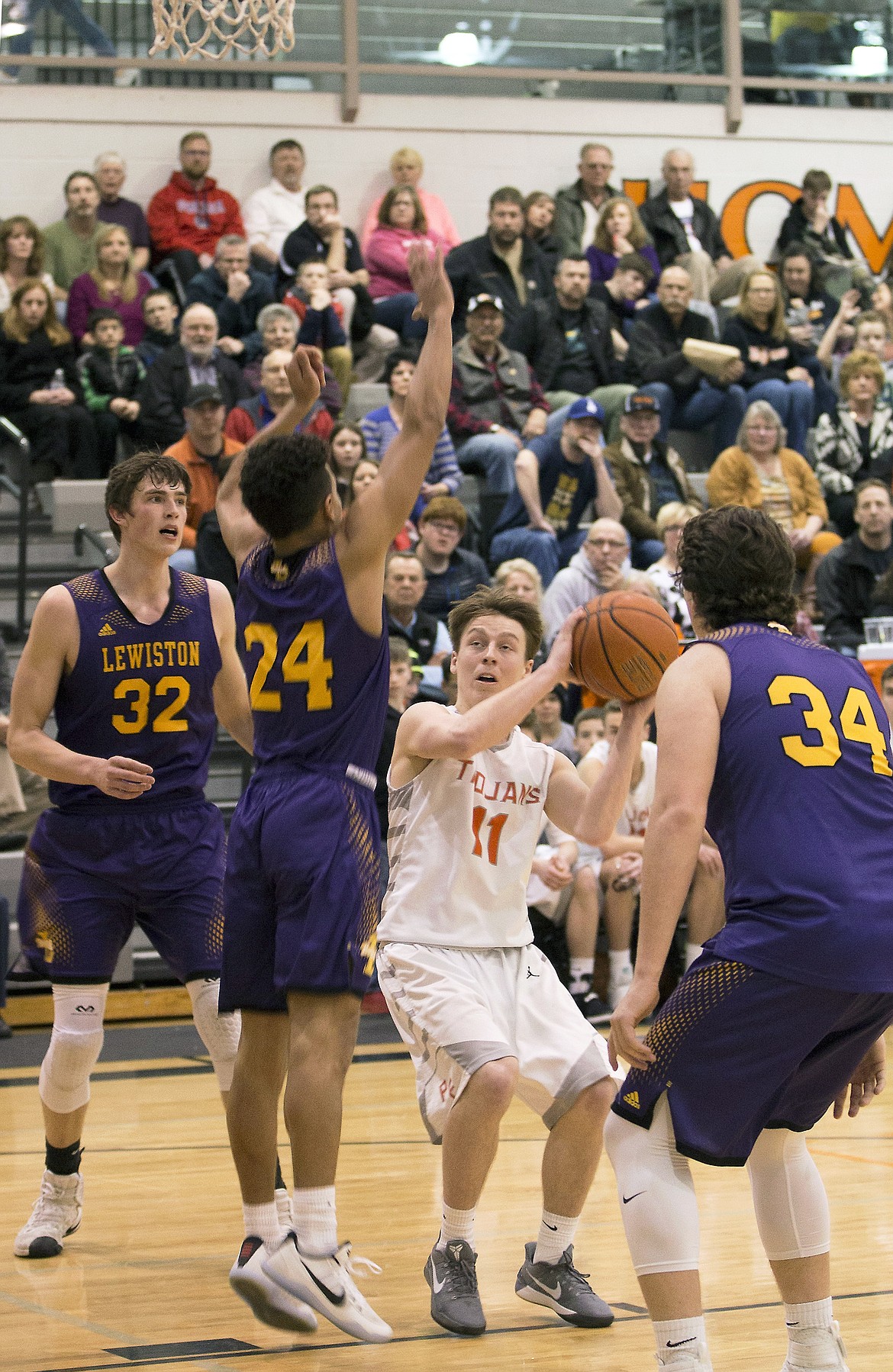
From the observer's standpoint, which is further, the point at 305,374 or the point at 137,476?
the point at 137,476

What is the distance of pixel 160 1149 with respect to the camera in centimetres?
605

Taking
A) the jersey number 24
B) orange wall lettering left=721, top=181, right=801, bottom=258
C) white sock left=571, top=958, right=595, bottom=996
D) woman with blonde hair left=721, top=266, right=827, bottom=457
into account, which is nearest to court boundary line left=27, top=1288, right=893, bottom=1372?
the jersey number 24

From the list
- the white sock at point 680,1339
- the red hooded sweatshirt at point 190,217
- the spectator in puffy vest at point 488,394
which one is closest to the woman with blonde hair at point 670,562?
the spectator in puffy vest at point 488,394

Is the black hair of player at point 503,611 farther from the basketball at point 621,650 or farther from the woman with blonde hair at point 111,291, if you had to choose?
the woman with blonde hair at point 111,291

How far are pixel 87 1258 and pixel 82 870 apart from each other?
40.6 inches

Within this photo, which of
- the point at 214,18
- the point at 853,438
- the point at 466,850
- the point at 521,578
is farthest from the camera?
the point at 853,438

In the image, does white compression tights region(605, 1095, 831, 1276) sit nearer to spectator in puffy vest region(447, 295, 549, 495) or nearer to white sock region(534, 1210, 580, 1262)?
white sock region(534, 1210, 580, 1262)

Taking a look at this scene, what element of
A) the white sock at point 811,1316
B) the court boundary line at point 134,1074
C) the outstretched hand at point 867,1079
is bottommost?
the court boundary line at point 134,1074

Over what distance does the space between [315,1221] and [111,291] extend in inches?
347

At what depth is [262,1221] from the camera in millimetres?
3814

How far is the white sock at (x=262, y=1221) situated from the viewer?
3.79 m

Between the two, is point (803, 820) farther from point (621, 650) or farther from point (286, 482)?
point (286, 482)

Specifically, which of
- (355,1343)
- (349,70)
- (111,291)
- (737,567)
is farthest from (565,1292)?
(349,70)

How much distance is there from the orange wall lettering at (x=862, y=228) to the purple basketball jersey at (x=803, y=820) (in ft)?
42.9
